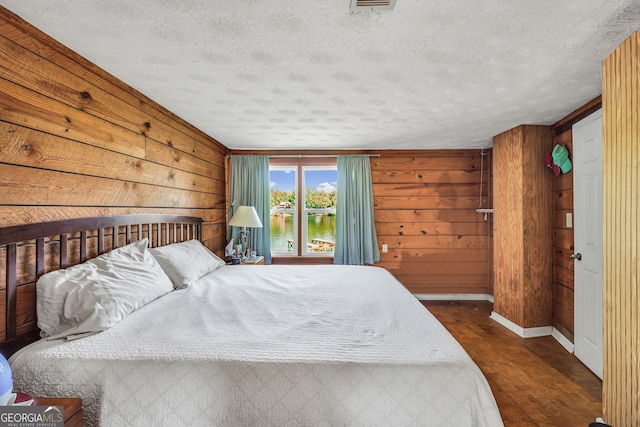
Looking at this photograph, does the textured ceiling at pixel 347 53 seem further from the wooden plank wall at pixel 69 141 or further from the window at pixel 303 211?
the window at pixel 303 211

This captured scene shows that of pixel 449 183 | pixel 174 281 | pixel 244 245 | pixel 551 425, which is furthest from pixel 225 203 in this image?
pixel 551 425

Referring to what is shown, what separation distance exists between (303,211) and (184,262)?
232 centimetres

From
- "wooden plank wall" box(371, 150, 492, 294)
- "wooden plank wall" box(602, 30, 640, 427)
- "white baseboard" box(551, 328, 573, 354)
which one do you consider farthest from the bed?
"wooden plank wall" box(371, 150, 492, 294)

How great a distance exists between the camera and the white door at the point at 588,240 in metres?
2.42

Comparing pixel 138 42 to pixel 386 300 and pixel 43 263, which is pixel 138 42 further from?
pixel 386 300

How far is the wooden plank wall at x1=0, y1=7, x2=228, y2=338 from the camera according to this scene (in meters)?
1.44

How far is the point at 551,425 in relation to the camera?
1.85 m

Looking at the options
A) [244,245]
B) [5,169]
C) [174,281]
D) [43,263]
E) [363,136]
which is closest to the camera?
[5,169]

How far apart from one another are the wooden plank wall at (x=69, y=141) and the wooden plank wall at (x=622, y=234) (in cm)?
308

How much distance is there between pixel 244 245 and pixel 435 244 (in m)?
2.83

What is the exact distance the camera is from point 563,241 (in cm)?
303

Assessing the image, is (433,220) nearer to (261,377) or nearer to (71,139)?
(261,377)

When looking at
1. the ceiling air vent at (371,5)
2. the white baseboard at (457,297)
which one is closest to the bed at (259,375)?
the ceiling air vent at (371,5)

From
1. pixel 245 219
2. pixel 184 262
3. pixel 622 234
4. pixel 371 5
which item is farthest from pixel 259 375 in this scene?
pixel 245 219
